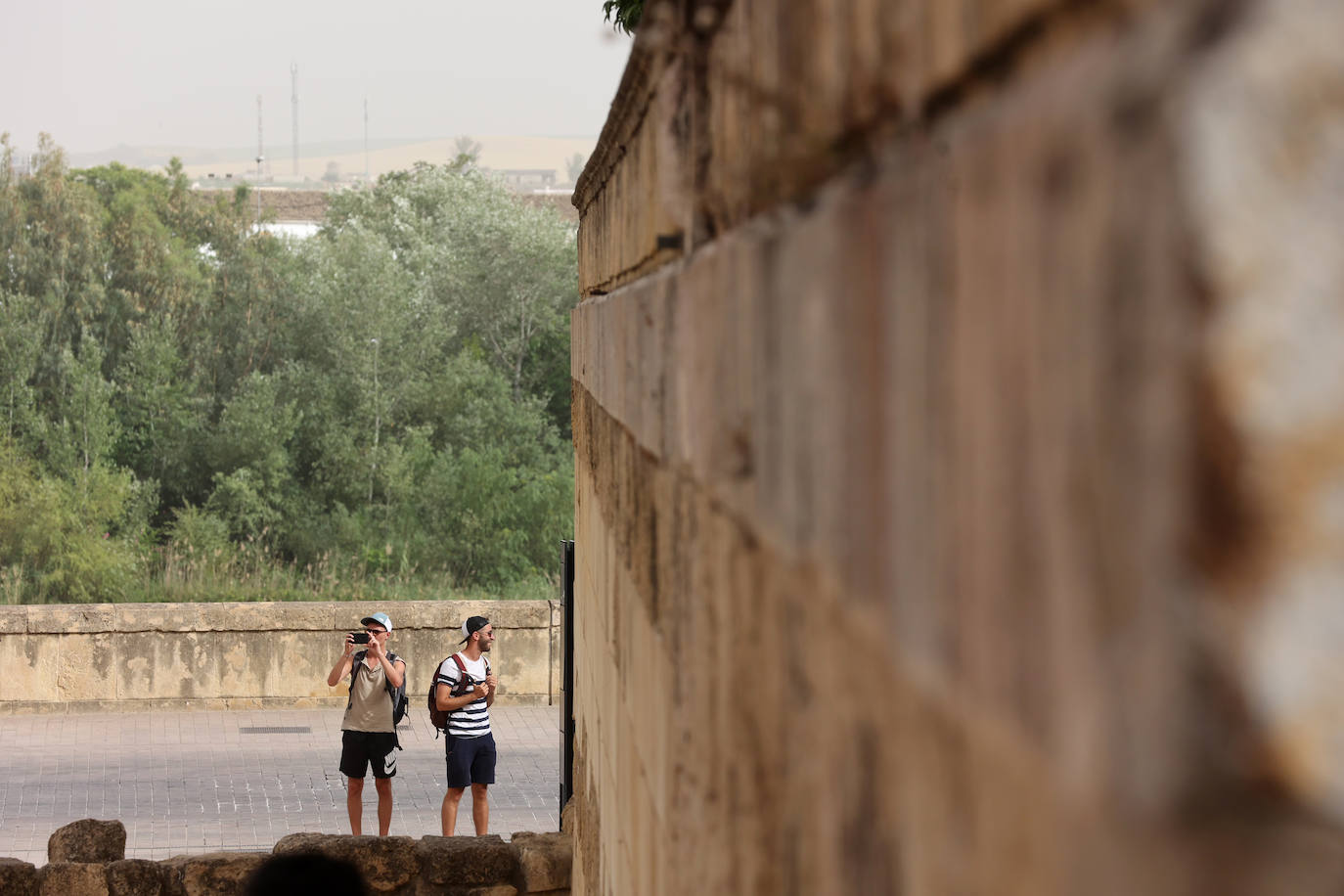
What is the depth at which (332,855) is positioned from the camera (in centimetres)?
771

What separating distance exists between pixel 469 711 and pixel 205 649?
289 inches

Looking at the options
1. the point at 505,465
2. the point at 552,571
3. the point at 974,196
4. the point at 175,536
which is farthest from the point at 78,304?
the point at 974,196

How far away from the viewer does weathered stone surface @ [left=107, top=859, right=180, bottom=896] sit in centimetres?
762

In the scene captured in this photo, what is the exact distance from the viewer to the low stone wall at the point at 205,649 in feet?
53.3

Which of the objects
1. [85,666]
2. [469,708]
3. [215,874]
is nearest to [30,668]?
[85,666]

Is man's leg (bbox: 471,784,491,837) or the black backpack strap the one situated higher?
the black backpack strap

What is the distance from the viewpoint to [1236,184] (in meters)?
0.53

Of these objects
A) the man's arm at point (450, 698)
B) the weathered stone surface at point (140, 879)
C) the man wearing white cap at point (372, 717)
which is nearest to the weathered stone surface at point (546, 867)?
the weathered stone surface at point (140, 879)

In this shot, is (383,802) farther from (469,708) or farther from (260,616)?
(260,616)

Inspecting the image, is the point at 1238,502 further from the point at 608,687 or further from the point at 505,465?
the point at 505,465

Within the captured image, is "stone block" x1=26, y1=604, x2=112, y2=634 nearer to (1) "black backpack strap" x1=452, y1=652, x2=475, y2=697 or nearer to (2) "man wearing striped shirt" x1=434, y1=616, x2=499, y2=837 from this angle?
(2) "man wearing striped shirt" x1=434, y1=616, x2=499, y2=837

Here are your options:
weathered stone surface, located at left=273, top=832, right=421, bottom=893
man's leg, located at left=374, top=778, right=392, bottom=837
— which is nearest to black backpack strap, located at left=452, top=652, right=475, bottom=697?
man's leg, located at left=374, top=778, right=392, bottom=837

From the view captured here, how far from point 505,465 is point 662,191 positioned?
81.2 ft

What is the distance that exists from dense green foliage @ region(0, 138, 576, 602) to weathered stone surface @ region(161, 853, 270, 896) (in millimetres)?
13367
